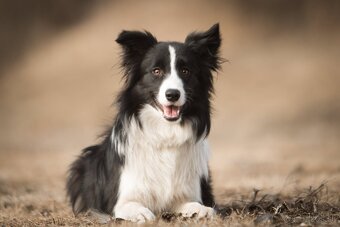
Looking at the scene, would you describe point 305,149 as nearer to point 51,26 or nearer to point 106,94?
point 106,94

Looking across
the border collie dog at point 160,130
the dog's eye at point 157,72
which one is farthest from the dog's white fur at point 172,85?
the dog's eye at point 157,72

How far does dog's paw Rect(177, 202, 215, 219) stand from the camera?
5777 millimetres

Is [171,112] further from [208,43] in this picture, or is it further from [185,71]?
[208,43]

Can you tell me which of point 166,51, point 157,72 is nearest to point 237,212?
point 157,72

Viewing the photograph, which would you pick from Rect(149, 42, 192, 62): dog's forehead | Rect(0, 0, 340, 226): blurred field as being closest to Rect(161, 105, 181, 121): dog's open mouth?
Rect(149, 42, 192, 62): dog's forehead

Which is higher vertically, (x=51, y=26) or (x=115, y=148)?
(x=51, y=26)

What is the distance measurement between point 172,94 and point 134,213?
1.15 metres

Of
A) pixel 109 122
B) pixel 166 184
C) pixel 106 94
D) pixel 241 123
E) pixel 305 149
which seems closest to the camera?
pixel 166 184

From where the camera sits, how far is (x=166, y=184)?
243 inches

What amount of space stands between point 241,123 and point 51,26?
397 inches

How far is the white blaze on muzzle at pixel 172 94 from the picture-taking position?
5.82m

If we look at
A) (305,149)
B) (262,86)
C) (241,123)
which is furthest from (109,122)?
(262,86)

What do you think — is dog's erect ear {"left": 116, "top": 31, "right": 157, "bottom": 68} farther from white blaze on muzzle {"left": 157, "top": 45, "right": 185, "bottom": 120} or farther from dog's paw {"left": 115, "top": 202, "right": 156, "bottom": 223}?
dog's paw {"left": 115, "top": 202, "right": 156, "bottom": 223}

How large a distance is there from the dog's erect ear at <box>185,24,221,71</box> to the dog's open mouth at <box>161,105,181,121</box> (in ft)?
2.30
